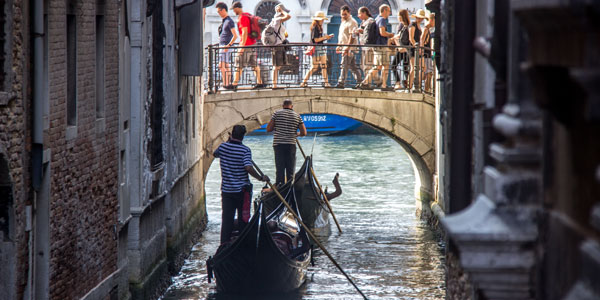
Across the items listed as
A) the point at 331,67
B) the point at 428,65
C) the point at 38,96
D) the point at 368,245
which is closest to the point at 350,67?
the point at 331,67

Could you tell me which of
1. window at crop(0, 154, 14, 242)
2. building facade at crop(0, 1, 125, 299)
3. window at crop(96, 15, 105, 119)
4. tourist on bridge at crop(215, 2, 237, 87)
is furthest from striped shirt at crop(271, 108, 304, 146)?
window at crop(0, 154, 14, 242)

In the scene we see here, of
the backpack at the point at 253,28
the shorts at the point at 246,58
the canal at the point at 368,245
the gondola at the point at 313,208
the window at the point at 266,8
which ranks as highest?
the window at the point at 266,8

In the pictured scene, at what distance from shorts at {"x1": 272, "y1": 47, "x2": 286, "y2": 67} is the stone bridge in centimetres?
41

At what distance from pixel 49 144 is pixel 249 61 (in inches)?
330

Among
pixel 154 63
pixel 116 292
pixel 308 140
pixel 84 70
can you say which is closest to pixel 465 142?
pixel 84 70

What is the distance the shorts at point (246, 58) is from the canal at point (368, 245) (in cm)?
196

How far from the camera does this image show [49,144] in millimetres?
5742

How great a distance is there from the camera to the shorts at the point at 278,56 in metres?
14.1

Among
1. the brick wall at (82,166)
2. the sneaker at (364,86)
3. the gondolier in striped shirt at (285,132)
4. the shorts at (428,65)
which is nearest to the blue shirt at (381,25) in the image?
the sneaker at (364,86)

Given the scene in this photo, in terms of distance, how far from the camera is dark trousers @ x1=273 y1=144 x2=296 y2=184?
12312 mm

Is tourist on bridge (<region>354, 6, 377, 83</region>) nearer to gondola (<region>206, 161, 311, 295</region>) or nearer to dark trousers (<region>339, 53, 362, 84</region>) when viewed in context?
dark trousers (<region>339, 53, 362, 84</region>)

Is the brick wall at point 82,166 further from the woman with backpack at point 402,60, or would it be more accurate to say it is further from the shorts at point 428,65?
the woman with backpack at point 402,60

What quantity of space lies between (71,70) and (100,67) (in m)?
0.66

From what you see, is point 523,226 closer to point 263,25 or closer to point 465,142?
point 465,142
